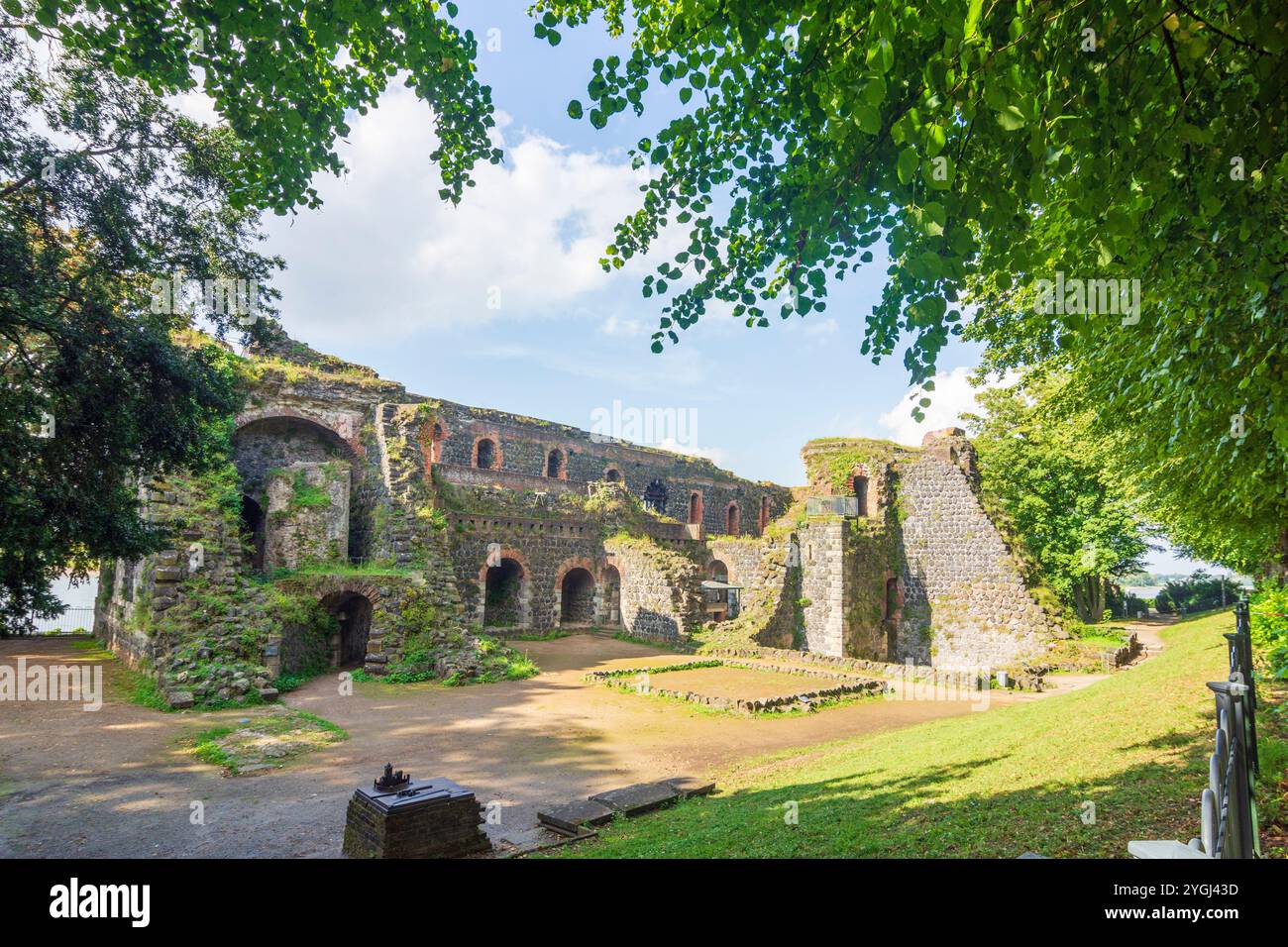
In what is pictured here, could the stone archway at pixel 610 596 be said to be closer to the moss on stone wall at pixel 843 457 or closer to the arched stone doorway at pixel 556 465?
the moss on stone wall at pixel 843 457

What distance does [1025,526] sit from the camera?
28.2 m

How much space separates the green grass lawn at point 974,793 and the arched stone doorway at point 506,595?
553 inches

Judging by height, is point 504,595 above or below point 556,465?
below

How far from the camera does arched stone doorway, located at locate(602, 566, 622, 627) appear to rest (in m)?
23.8

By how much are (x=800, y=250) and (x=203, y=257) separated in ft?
24.0

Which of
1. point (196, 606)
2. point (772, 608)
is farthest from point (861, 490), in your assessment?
point (196, 606)

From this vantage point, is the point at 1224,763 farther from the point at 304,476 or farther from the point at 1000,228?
the point at 304,476

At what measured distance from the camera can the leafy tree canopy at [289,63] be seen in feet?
17.4

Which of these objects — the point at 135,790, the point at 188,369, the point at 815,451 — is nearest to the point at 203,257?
the point at 188,369

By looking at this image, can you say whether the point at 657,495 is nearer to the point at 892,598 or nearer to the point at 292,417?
the point at 892,598

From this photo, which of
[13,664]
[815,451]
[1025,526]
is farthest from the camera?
[1025,526]

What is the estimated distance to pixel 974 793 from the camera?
19.4 ft

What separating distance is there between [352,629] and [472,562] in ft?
15.8

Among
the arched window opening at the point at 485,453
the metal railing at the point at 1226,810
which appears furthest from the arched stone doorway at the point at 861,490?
the metal railing at the point at 1226,810
